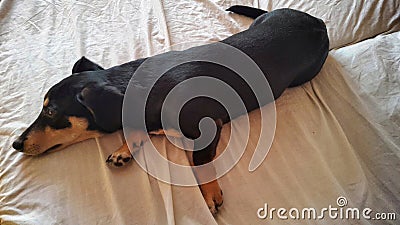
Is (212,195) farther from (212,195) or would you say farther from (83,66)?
(83,66)

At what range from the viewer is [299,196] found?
103 centimetres

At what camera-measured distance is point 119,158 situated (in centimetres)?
105

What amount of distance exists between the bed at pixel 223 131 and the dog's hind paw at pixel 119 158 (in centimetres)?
2

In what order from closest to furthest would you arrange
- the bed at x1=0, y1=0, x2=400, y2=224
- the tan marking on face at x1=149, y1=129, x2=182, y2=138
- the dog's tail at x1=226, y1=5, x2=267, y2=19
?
the bed at x1=0, y1=0, x2=400, y2=224 → the tan marking on face at x1=149, y1=129, x2=182, y2=138 → the dog's tail at x1=226, y1=5, x2=267, y2=19

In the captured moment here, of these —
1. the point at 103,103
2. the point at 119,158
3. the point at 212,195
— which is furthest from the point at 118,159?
the point at 212,195

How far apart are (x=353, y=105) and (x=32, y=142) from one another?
0.89m

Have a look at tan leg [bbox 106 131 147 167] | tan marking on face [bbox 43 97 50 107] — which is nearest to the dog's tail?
tan leg [bbox 106 131 147 167]

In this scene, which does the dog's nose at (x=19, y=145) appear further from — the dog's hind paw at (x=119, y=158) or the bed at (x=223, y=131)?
the dog's hind paw at (x=119, y=158)

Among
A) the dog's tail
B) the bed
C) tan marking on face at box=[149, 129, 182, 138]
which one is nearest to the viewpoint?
the bed

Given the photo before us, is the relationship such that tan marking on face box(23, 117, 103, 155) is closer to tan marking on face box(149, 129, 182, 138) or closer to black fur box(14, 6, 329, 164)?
black fur box(14, 6, 329, 164)

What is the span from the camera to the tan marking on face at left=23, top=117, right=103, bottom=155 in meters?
1.04

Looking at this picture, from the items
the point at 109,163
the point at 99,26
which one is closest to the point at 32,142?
the point at 109,163

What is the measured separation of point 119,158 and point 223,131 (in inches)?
11.7

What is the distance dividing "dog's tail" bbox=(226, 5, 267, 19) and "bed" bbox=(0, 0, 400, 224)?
26mm
